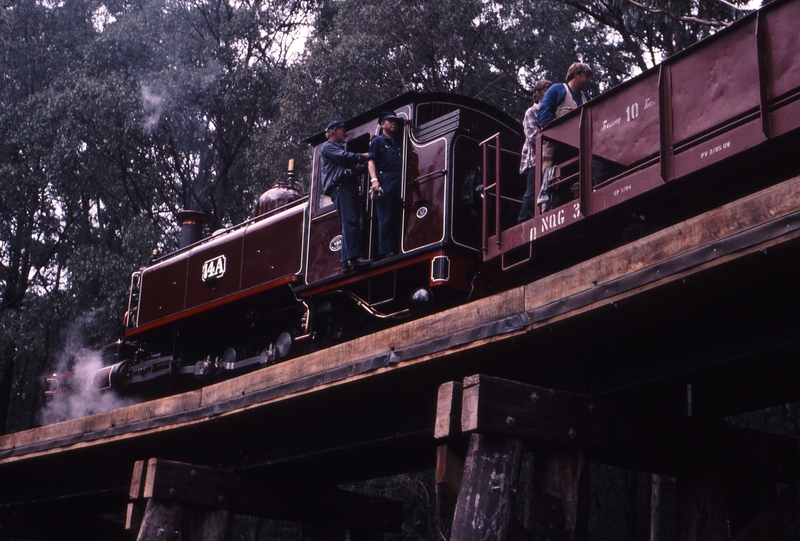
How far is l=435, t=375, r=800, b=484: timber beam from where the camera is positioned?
5016 millimetres

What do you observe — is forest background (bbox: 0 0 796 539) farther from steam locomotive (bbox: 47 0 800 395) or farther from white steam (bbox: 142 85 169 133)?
steam locomotive (bbox: 47 0 800 395)

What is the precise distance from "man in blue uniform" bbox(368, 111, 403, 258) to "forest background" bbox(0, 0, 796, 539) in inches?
448

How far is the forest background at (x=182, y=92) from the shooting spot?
74.1 feet

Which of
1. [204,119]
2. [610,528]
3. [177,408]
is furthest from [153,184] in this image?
[177,408]

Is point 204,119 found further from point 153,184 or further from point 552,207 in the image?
point 552,207

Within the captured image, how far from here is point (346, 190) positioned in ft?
28.6

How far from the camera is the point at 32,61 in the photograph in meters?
29.1

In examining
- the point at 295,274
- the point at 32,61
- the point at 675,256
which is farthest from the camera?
the point at 32,61

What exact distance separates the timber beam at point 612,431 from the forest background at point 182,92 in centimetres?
1377

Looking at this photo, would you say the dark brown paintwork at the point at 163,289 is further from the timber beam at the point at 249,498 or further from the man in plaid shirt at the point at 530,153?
the man in plaid shirt at the point at 530,153

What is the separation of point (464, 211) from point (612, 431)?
3.37 m

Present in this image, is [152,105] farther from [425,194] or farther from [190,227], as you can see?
[425,194]

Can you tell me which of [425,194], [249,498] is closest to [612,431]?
[425,194]

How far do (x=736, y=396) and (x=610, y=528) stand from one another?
1907 centimetres
